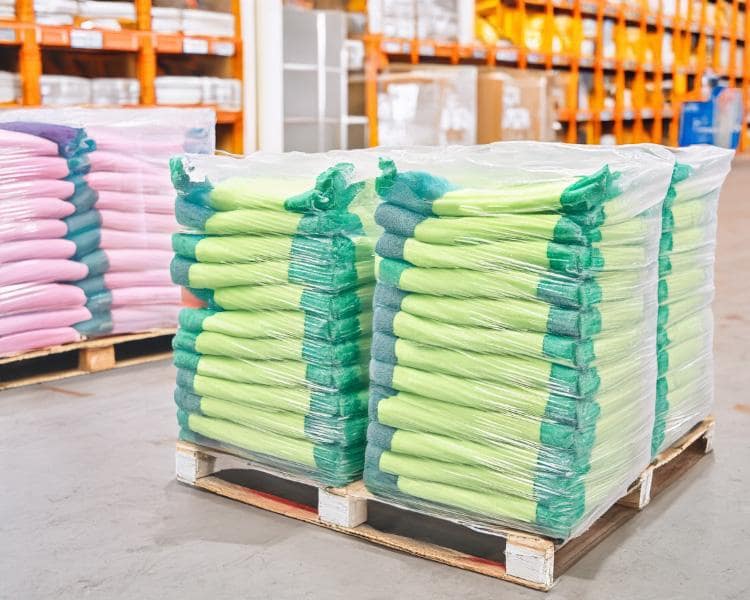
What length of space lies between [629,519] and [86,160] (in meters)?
2.91

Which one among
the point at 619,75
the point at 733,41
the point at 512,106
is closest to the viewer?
the point at 512,106

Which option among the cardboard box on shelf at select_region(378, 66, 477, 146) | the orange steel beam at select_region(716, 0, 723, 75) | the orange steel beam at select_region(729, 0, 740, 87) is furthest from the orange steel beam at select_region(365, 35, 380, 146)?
the orange steel beam at select_region(729, 0, 740, 87)

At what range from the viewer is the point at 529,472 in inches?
95.7

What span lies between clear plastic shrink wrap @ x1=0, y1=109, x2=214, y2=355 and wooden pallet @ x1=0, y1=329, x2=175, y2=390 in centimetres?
4

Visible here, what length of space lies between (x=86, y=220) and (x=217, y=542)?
228 cm

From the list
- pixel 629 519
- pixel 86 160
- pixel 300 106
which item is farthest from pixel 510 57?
pixel 629 519

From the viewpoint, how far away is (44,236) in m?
4.31

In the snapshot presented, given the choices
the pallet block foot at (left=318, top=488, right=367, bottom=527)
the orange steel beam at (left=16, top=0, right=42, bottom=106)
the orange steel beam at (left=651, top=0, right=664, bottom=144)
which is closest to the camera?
the pallet block foot at (left=318, top=488, right=367, bottom=527)

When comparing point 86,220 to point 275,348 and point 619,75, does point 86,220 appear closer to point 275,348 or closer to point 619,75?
point 275,348

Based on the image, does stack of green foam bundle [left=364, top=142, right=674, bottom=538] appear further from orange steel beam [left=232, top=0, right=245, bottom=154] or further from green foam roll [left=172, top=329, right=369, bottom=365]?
orange steel beam [left=232, top=0, right=245, bottom=154]

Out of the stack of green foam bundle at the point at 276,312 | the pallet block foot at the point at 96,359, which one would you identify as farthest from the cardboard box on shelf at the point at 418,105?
the stack of green foam bundle at the point at 276,312

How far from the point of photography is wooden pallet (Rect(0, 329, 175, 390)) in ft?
14.2

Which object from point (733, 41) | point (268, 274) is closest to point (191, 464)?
point (268, 274)

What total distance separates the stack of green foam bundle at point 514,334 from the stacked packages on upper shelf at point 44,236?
7.09ft
